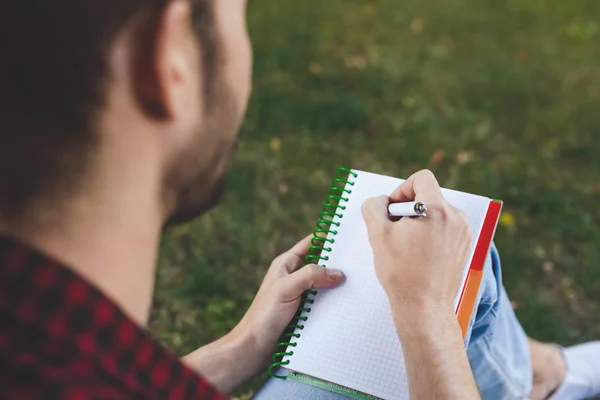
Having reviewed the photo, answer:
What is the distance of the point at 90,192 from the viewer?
726 mm

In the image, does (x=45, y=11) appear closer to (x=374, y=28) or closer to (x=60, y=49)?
(x=60, y=49)

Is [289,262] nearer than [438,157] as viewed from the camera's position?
Yes

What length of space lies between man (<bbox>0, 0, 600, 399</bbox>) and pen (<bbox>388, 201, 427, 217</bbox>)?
418 millimetres

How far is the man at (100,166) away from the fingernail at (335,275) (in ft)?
1.64

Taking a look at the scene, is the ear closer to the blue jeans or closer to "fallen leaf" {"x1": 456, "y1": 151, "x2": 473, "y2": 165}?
the blue jeans

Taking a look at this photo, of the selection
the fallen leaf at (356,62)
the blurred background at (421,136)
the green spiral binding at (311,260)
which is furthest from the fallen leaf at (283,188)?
the green spiral binding at (311,260)

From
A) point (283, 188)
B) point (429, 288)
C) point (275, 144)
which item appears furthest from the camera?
point (275, 144)

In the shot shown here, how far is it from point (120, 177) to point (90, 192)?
0.04m

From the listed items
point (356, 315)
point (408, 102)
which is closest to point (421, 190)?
point (356, 315)

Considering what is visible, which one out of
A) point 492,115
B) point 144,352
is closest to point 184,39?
point 144,352

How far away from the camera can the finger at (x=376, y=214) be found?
1.21 m

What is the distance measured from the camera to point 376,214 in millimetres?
1230

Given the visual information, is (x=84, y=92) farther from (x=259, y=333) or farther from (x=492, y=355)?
(x=492, y=355)

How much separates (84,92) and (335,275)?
716mm
